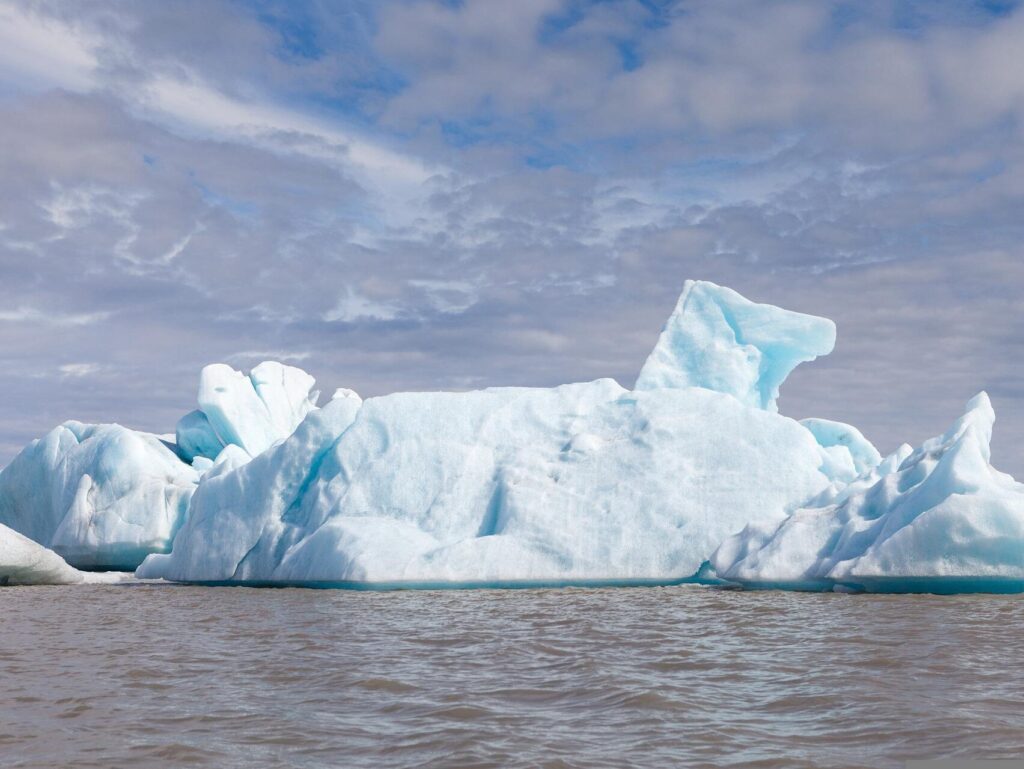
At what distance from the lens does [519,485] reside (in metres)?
13.9

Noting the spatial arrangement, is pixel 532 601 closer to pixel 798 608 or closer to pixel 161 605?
pixel 798 608

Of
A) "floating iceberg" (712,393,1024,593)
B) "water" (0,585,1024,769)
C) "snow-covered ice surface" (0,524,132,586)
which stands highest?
"floating iceberg" (712,393,1024,593)

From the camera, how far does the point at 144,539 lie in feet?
67.9

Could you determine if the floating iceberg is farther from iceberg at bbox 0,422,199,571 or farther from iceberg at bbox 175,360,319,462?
iceberg at bbox 0,422,199,571

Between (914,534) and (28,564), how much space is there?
13.7 metres

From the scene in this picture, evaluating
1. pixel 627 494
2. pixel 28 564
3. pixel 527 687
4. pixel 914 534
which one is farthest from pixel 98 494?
pixel 527 687

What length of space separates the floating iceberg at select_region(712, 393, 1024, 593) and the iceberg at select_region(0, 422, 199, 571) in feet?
42.9

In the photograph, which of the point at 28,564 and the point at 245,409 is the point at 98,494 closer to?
the point at 245,409

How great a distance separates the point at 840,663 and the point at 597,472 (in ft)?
26.5

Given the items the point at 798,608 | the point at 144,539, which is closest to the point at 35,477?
the point at 144,539

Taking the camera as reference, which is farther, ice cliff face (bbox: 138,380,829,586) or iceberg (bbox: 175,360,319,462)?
iceberg (bbox: 175,360,319,462)

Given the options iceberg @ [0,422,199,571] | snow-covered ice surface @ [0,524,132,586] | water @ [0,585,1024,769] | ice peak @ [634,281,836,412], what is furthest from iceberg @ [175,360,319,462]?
water @ [0,585,1024,769]

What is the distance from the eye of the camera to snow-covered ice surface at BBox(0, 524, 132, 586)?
1644cm

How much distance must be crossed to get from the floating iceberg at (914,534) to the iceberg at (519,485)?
111cm
